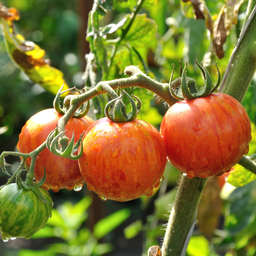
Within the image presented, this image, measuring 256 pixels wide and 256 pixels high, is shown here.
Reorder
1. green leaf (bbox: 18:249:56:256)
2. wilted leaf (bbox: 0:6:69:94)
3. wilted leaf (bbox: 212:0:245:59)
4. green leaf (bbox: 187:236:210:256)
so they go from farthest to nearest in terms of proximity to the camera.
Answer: green leaf (bbox: 18:249:56:256) → green leaf (bbox: 187:236:210:256) → wilted leaf (bbox: 0:6:69:94) → wilted leaf (bbox: 212:0:245:59)

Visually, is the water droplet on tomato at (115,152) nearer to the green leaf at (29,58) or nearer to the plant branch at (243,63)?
the plant branch at (243,63)

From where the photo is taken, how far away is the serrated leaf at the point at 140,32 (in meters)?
1.06

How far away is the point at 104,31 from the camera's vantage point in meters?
0.96

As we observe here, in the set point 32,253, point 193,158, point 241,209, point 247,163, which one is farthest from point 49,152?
point 32,253

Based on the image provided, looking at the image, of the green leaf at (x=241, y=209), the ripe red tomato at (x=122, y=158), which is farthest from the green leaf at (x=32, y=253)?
the ripe red tomato at (x=122, y=158)

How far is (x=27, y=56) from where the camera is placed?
1.01 m

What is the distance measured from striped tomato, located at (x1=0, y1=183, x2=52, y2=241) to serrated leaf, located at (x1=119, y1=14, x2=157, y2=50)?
0.63 meters

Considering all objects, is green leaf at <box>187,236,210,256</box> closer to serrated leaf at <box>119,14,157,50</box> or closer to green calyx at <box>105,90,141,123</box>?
serrated leaf at <box>119,14,157,50</box>

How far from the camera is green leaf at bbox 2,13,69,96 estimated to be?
0.99 metres

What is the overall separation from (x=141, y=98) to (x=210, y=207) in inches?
25.5

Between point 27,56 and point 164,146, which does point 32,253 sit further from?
point 164,146

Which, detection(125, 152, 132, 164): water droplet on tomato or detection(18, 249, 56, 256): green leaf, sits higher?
detection(125, 152, 132, 164): water droplet on tomato

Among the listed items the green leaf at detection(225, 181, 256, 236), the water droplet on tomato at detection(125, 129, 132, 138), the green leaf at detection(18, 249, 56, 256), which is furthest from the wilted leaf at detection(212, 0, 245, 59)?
the green leaf at detection(18, 249, 56, 256)

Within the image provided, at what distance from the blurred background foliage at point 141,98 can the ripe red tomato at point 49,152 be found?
0.82ft
